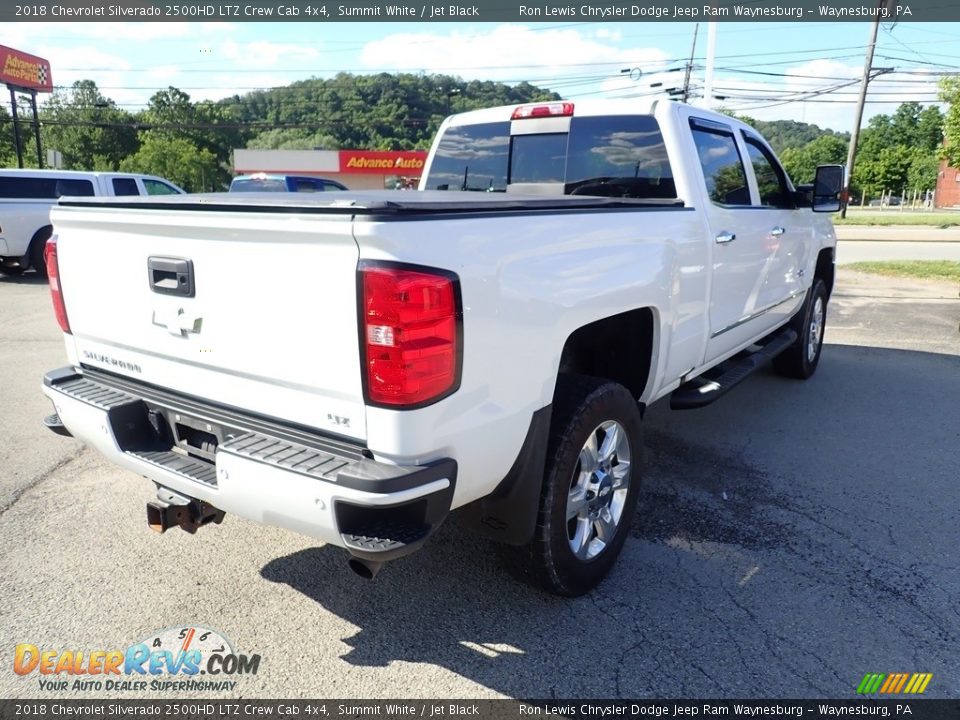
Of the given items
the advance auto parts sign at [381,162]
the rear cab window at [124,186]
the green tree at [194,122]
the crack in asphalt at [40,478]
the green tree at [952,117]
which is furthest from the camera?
the green tree at [194,122]

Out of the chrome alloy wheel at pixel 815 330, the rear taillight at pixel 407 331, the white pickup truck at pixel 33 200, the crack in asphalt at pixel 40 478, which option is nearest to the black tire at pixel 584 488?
the rear taillight at pixel 407 331

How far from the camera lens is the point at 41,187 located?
1302cm

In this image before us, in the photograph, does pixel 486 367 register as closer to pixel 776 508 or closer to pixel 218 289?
pixel 218 289

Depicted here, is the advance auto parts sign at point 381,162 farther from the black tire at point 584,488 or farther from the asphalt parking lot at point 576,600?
the black tire at point 584,488

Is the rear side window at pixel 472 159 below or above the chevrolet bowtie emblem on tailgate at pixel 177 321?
above

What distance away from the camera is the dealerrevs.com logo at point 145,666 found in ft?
8.25

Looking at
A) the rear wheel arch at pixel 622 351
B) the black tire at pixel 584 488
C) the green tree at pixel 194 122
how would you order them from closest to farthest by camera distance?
the black tire at pixel 584 488 < the rear wheel arch at pixel 622 351 < the green tree at pixel 194 122

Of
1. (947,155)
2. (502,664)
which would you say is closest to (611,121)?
(502,664)

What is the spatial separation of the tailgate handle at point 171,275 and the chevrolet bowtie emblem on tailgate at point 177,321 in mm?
71

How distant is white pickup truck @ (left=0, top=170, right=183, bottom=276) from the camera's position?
Result: 12555 millimetres

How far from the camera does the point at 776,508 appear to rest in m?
3.93

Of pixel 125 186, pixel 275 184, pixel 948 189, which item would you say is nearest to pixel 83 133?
pixel 275 184

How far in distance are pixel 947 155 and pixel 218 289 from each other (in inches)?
706

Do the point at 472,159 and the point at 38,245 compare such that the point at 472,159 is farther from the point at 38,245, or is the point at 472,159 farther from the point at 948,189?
the point at 948,189
